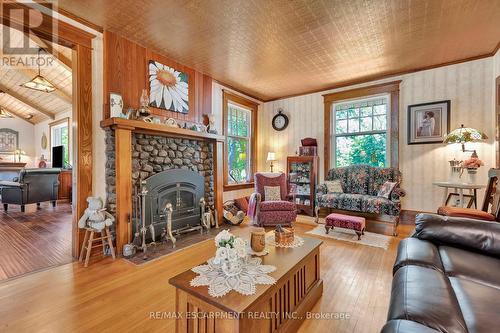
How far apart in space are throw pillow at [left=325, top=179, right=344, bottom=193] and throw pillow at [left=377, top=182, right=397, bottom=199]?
694 millimetres

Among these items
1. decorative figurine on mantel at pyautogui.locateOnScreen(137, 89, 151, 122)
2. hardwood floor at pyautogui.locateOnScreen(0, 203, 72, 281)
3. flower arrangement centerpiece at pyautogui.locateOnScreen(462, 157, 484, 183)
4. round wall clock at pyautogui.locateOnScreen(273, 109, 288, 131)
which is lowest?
hardwood floor at pyautogui.locateOnScreen(0, 203, 72, 281)

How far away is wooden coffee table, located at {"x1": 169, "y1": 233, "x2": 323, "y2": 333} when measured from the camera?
1109 millimetres

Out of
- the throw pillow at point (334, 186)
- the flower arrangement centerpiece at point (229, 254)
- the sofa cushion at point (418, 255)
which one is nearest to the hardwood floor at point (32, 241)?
the flower arrangement centerpiece at point (229, 254)

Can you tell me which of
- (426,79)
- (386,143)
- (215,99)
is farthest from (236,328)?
(426,79)

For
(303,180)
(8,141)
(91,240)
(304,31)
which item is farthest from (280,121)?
(8,141)

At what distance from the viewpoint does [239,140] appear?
17.8 ft

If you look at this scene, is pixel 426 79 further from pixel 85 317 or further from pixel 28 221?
pixel 28 221

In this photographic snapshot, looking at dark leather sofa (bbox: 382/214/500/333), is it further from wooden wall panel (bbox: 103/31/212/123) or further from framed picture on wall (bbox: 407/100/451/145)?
wooden wall panel (bbox: 103/31/212/123)

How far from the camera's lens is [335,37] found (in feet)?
9.94

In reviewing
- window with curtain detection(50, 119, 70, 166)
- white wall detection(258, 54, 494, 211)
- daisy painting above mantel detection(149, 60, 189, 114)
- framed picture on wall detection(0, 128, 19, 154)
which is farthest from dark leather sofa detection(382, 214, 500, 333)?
framed picture on wall detection(0, 128, 19, 154)

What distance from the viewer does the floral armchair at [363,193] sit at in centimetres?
375

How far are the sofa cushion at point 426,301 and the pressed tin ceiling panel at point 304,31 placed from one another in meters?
2.58

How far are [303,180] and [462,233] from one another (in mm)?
3492

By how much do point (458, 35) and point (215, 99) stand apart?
3.84 metres
